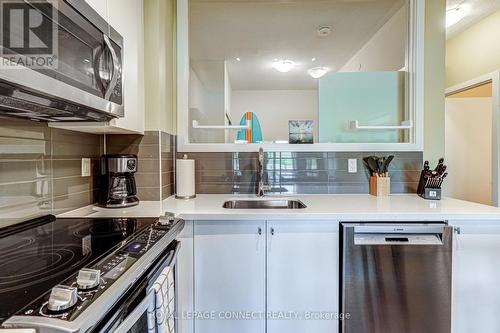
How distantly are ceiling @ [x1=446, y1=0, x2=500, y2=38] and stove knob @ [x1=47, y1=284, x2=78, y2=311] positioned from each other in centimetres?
335

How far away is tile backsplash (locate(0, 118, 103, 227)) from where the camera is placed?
1.03 metres

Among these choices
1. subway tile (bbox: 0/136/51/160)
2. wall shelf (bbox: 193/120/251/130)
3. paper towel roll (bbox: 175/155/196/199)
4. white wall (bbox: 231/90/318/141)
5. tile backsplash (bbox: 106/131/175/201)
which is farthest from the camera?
white wall (bbox: 231/90/318/141)

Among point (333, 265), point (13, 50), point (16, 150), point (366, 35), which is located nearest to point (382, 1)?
point (366, 35)

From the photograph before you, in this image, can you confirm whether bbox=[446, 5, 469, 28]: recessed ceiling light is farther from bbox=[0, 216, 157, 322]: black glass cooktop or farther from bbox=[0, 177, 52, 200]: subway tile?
bbox=[0, 177, 52, 200]: subway tile

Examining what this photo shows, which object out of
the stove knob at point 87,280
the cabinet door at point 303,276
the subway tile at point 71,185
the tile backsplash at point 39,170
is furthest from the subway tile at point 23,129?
the cabinet door at point 303,276

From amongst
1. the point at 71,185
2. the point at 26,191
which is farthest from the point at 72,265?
the point at 71,185

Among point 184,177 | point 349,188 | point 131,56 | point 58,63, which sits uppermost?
point 131,56

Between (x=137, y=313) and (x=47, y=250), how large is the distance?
41cm

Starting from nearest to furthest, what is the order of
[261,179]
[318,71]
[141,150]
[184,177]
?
[141,150]
[184,177]
[261,179]
[318,71]

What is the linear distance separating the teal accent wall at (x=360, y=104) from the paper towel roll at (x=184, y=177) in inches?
40.9

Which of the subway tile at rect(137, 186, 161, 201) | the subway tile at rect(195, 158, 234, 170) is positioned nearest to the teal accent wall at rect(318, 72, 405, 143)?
the subway tile at rect(195, 158, 234, 170)

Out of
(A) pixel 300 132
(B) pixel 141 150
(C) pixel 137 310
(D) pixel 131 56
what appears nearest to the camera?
(C) pixel 137 310

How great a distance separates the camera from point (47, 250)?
0.90 meters

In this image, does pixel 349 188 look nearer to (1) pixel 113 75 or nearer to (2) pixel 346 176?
(2) pixel 346 176
